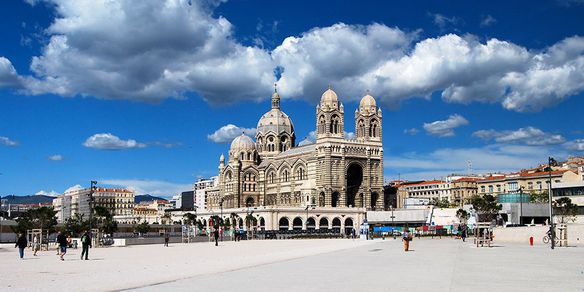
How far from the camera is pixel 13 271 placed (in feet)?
95.1

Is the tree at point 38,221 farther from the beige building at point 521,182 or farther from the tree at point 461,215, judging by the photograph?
the beige building at point 521,182

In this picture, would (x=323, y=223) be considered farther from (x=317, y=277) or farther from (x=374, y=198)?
(x=317, y=277)

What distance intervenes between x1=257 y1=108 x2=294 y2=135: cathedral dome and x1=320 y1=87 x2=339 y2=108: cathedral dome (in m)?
23.4

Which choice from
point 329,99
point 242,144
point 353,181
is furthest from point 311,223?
point 242,144

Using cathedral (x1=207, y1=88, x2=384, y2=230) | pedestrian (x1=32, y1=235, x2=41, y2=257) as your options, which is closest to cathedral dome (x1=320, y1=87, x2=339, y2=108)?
cathedral (x1=207, y1=88, x2=384, y2=230)

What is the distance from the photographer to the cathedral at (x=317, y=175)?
449 ft

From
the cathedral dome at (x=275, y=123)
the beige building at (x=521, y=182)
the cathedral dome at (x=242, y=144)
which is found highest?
the cathedral dome at (x=275, y=123)

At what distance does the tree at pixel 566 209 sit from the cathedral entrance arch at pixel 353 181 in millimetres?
45875

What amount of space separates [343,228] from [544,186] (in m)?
41.1

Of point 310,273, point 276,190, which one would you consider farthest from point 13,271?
point 276,190

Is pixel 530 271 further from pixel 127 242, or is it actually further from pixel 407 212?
pixel 407 212

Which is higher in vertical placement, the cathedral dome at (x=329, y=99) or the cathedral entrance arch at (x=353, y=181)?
the cathedral dome at (x=329, y=99)

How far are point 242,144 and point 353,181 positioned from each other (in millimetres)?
31601

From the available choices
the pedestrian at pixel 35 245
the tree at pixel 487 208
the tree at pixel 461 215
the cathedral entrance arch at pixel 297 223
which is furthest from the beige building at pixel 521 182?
the pedestrian at pixel 35 245
